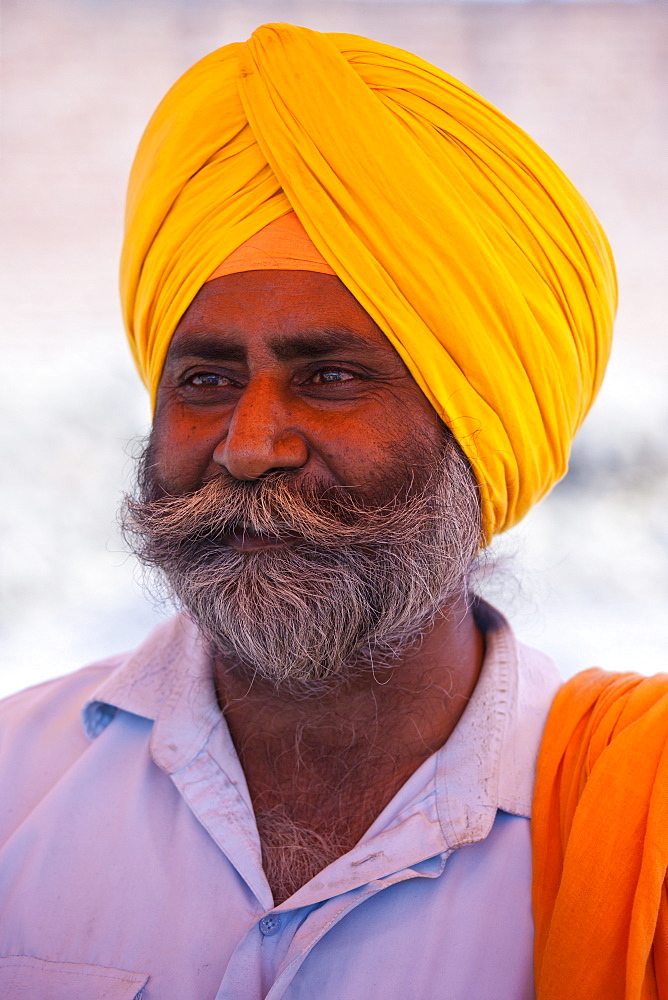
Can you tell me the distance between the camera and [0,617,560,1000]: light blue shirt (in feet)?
4.13

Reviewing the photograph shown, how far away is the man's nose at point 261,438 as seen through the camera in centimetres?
138

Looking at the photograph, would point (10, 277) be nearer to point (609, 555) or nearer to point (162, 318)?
point (162, 318)

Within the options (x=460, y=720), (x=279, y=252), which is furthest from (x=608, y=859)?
(x=279, y=252)

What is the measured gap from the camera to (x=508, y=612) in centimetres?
203

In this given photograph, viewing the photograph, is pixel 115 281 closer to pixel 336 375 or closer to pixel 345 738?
pixel 336 375

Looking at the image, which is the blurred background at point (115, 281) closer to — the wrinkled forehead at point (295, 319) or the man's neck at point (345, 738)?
the man's neck at point (345, 738)

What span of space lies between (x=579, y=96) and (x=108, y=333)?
5.69ft

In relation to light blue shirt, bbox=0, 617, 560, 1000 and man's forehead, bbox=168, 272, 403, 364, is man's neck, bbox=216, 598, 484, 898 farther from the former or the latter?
man's forehead, bbox=168, 272, 403, 364

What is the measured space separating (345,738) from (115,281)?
1912 mm

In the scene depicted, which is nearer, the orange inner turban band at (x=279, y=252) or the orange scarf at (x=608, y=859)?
the orange scarf at (x=608, y=859)

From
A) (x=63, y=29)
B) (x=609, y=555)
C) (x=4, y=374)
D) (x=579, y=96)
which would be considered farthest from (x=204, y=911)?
(x=63, y=29)

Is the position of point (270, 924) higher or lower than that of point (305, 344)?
lower

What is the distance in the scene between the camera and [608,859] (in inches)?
46.4

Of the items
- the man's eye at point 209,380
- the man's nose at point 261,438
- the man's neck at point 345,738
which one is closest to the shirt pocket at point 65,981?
the man's neck at point 345,738
